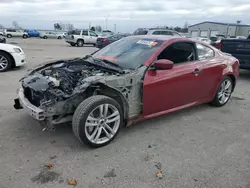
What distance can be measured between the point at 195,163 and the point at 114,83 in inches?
59.1

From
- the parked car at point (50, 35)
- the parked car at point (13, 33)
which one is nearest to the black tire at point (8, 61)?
the parked car at point (13, 33)

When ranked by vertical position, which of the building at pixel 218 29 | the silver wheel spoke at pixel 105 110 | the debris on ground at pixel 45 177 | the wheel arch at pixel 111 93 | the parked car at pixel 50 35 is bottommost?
the debris on ground at pixel 45 177

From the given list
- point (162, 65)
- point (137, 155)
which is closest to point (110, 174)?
point (137, 155)

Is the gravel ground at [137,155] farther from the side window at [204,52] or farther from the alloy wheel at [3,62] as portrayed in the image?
the alloy wheel at [3,62]

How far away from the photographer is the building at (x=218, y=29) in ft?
149

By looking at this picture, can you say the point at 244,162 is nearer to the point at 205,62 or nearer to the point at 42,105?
the point at 205,62

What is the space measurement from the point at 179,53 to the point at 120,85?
151 centimetres

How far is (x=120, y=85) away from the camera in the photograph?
3.42m

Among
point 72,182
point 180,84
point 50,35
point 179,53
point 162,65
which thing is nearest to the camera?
point 72,182

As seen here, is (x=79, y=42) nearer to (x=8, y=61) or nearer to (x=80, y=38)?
(x=80, y=38)

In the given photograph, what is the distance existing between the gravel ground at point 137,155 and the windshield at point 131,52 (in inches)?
43.5

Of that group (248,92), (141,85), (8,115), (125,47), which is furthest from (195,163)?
(248,92)

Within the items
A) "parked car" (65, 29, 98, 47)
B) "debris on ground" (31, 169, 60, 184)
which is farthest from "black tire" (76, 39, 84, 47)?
"debris on ground" (31, 169, 60, 184)

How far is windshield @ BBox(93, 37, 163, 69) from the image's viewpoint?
12.7ft
